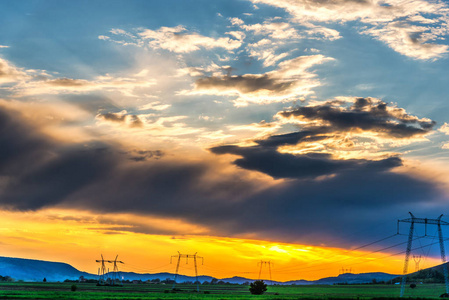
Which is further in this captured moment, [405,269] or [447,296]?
[447,296]

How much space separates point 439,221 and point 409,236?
57.9 feet

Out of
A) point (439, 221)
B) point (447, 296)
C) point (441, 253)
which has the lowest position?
point (447, 296)

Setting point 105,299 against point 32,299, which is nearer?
point 32,299

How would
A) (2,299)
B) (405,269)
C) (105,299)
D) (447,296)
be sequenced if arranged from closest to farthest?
(2,299) < (105,299) < (405,269) < (447,296)

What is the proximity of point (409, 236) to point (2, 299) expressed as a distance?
123m

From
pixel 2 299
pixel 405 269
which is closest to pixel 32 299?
pixel 2 299

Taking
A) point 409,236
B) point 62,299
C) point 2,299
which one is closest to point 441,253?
point 409,236

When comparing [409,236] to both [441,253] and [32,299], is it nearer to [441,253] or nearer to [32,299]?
[441,253]

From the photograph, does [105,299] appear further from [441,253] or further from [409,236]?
[441,253]

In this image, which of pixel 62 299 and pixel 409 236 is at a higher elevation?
pixel 409 236

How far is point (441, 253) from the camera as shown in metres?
169

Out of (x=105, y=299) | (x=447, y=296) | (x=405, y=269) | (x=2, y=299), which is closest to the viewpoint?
(x=2, y=299)

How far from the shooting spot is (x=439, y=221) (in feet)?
583

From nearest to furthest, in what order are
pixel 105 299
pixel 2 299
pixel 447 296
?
pixel 2 299 < pixel 105 299 < pixel 447 296
